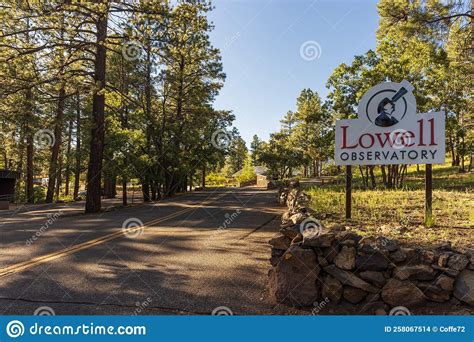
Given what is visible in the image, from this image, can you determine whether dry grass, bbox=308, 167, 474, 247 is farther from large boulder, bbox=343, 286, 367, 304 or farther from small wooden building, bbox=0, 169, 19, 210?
small wooden building, bbox=0, 169, 19, 210

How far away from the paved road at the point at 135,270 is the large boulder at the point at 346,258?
97cm

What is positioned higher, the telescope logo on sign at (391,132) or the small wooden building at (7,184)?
the telescope logo on sign at (391,132)

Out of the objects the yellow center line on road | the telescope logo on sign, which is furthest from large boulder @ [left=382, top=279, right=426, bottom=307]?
the yellow center line on road

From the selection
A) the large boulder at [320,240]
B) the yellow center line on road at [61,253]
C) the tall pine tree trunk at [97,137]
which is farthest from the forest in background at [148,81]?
the large boulder at [320,240]

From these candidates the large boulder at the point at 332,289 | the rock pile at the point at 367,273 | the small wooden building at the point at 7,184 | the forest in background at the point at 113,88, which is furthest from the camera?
the small wooden building at the point at 7,184

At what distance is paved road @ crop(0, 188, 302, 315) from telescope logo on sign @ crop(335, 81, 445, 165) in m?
3.22

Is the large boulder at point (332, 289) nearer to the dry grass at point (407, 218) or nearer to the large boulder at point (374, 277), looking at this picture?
the large boulder at point (374, 277)

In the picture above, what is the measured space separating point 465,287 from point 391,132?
378 cm

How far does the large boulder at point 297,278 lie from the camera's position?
390 cm

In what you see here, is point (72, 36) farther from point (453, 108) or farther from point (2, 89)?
point (453, 108)

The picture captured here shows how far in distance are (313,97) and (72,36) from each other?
40088 millimetres

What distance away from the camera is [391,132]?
6379 millimetres
